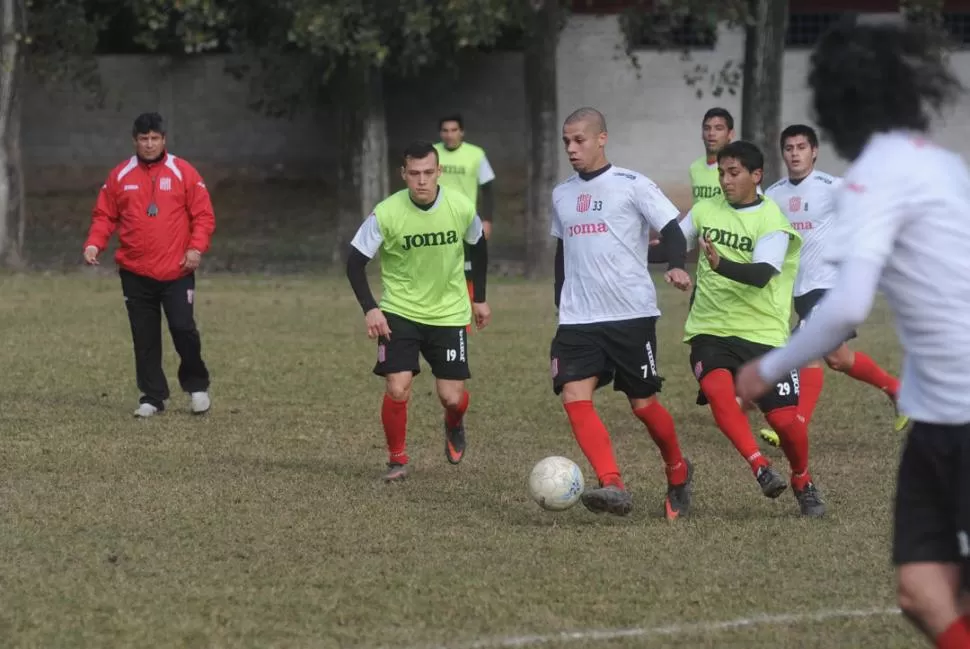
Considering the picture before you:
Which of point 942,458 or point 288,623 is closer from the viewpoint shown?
point 942,458

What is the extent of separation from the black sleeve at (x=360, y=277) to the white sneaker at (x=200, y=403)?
2694 mm

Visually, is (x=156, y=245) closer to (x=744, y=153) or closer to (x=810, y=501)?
(x=744, y=153)

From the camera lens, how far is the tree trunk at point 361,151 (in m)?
24.0

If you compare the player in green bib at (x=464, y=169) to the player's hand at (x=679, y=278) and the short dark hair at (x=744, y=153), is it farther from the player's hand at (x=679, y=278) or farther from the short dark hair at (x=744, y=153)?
the player's hand at (x=679, y=278)

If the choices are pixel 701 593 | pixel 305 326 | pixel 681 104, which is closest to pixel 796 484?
pixel 701 593

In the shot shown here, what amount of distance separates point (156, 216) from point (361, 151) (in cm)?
1285

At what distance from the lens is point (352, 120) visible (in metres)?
24.1

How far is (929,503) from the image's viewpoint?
448 centimetres

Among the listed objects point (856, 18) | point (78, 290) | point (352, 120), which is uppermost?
point (856, 18)

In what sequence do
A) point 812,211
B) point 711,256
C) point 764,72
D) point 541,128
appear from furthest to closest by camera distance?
point 764,72 < point 541,128 < point 812,211 < point 711,256

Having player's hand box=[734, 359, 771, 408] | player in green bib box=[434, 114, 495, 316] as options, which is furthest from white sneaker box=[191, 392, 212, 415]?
player's hand box=[734, 359, 771, 408]

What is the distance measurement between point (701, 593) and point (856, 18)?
269 centimetres

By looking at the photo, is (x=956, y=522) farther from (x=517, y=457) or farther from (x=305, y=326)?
(x=305, y=326)

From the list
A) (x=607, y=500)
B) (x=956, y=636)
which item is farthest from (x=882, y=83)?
(x=607, y=500)
